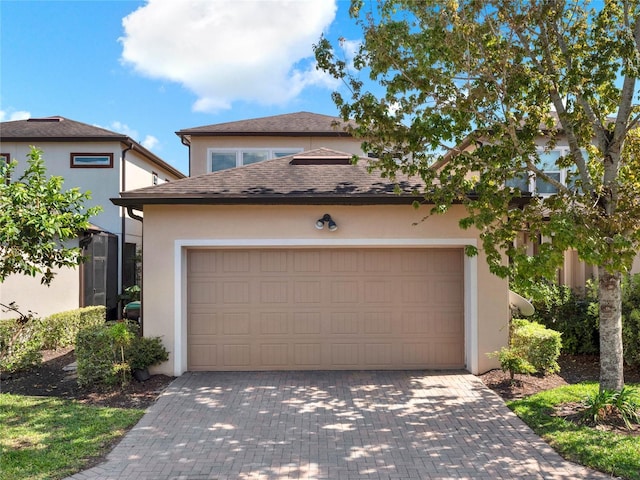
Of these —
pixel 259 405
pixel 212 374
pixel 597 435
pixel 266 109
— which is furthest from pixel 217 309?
pixel 266 109

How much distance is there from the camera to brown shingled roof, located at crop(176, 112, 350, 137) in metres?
16.3

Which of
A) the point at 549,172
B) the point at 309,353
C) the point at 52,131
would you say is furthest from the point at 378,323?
the point at 52,131

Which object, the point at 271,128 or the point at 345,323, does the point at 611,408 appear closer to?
the point at 345,323

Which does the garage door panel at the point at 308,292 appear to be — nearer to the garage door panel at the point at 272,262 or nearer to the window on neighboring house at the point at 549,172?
the garage door panel at the point at 272,262

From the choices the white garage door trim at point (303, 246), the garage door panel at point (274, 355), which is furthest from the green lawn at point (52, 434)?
the garage door panel at point (274, 355)

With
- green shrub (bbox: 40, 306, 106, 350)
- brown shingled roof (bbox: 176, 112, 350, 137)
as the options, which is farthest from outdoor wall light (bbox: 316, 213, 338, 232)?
brown shingled roof (bbox: 176, 112, 350, 137)

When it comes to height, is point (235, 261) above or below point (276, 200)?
below

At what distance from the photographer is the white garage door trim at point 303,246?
8.53 metres

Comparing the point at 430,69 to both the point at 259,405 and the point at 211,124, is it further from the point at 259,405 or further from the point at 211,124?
the point at 211,124

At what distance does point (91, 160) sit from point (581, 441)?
53.1 ft

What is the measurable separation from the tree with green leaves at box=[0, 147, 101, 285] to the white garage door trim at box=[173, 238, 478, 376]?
96.2 inches

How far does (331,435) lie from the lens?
5730 mm

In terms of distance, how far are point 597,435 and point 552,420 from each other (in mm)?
624

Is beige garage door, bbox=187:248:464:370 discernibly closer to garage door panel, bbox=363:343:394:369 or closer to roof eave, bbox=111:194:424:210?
garage door panel, bbox=363:343:394:369
